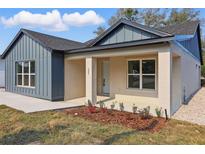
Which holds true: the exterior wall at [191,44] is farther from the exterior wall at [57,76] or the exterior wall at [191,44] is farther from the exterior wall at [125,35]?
the exterior wall at [57,76]

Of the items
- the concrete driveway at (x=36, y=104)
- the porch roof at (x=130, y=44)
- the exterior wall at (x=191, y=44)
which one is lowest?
the concrete driveway at (x=36, y=104)

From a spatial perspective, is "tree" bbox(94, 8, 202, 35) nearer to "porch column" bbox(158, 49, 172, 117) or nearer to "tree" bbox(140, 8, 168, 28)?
"tree" bbox(140, 8, 168, 28)

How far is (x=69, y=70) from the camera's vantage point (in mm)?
12430

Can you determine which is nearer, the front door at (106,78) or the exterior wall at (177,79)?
the exterior wall at (177,79)

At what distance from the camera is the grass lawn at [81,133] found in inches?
201

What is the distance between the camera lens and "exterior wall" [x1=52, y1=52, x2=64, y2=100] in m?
11.6

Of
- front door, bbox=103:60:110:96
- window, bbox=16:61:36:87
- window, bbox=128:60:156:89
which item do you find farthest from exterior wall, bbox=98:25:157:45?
window, bbox=16:61:36:87

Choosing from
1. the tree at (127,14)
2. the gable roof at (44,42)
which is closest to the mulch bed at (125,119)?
the gable roof at (44,42)

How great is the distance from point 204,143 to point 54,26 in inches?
694

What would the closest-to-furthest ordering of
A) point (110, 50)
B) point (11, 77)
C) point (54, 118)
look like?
point (54, 118) < point (110, 50) < point (11, 77)

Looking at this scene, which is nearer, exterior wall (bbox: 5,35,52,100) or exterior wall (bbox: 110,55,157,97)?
exterior wall (bbox: 110,55,157,97)

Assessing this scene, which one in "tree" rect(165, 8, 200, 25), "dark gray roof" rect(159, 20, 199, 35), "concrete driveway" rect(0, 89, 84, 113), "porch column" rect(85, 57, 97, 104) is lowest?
"concrete driveway" rect(0, 89, 84, 113)
